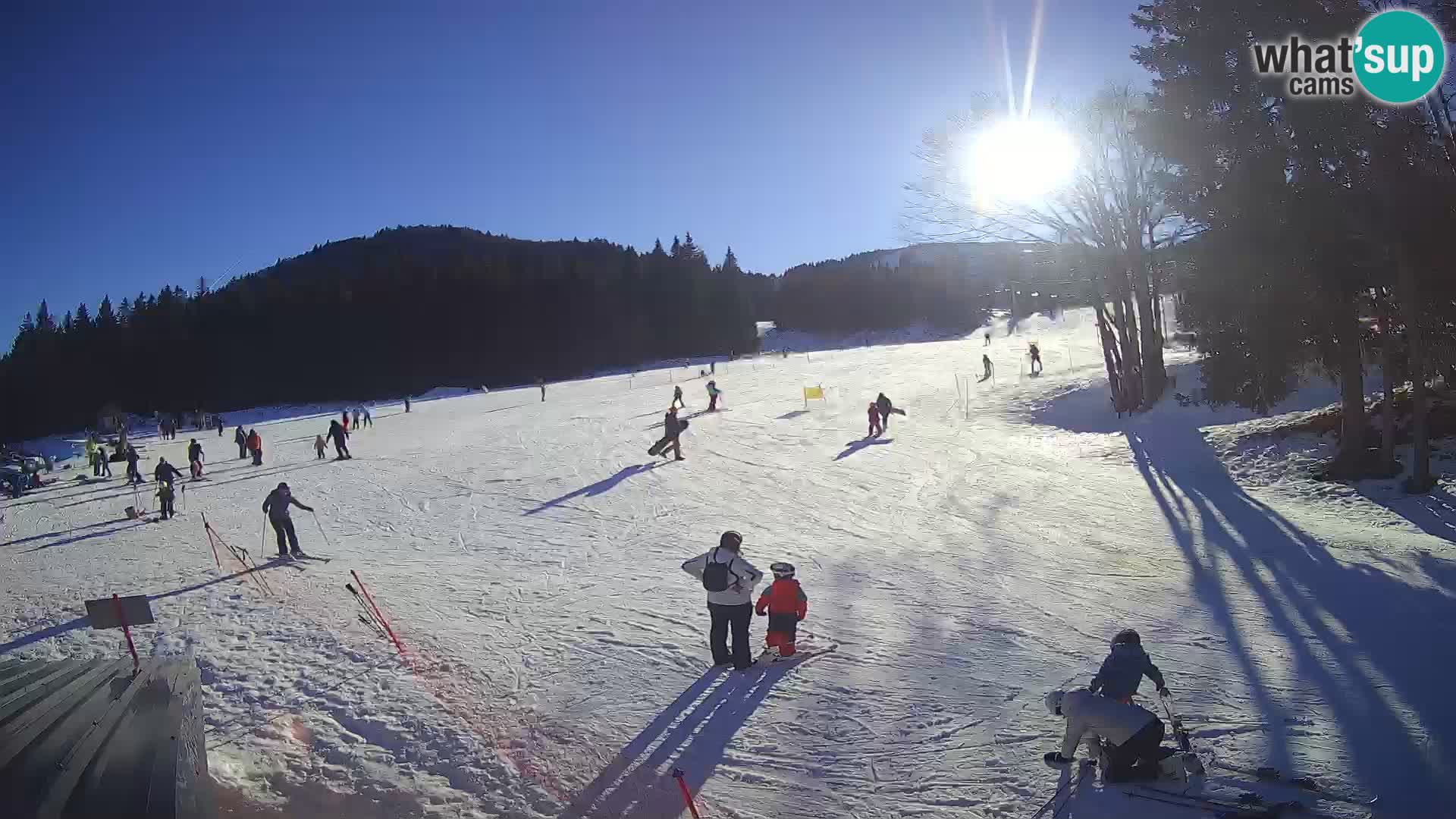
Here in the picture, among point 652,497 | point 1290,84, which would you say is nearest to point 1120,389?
point 1290,84

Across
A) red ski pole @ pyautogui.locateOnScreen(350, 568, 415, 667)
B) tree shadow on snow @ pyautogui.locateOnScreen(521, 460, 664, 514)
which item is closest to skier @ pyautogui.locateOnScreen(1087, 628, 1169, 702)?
red ski pole @ pyautogui.locateOnScreen(350, 568, 415, 667)

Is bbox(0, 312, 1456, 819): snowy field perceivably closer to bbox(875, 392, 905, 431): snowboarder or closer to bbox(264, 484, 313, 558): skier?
bbox(264, 484, 313, 558): skier

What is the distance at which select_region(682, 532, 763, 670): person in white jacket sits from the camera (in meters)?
7.23

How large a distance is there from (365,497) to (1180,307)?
766 inches

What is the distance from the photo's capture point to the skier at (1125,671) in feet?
17.4

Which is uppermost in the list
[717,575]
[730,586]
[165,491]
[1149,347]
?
[1149,347]

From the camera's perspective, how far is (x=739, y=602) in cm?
733

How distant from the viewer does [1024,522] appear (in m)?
13.9

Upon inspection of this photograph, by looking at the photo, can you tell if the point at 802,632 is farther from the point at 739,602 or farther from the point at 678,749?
the point at 678,749

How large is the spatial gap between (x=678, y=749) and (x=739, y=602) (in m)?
1.59

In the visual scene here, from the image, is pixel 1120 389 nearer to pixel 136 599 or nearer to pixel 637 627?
pixel 637 627

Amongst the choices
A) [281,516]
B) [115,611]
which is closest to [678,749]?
[115,611]

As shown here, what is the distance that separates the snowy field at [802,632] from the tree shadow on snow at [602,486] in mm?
181

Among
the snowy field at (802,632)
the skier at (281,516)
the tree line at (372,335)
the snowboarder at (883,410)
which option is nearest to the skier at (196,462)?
the snowy field at (802,632)
